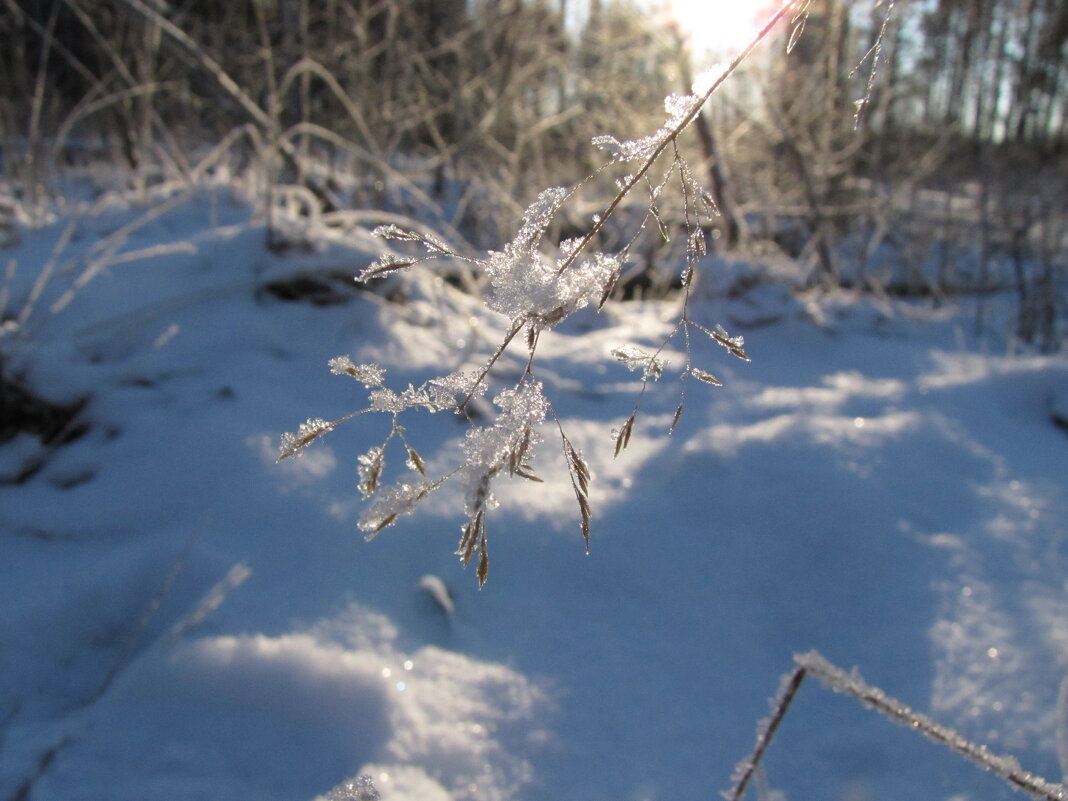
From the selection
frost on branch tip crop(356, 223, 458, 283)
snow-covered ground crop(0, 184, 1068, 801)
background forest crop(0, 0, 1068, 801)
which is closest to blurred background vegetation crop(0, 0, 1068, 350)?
background forest crop(0, 0, 1068, 801)

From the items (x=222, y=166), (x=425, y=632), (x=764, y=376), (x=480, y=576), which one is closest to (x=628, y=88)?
(x=222, y=166)

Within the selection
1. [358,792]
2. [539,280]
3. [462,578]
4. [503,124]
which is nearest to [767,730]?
[358,792]

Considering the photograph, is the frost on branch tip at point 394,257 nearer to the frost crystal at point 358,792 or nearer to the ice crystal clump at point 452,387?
the ice crystal clump at point 452,387

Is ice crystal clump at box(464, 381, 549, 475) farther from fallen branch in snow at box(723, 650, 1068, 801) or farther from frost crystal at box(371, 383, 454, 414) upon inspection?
fallen branch in snow at box(723, 650, 1068, 801)

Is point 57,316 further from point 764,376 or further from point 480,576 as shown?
point 764,376

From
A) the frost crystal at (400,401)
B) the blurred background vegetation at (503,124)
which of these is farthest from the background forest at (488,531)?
the blurred background vegetation at (503,124)
